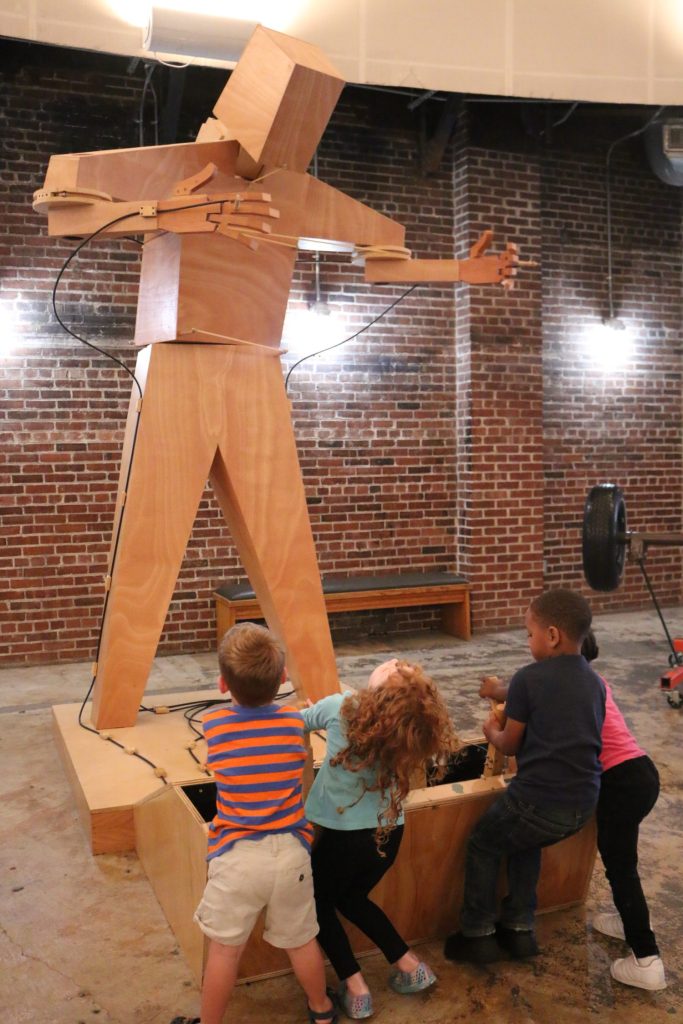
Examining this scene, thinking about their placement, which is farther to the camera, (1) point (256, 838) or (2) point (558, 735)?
(2) point (558, 735)

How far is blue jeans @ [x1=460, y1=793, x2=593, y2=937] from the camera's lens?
2379 mm

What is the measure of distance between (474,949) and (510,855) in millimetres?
245

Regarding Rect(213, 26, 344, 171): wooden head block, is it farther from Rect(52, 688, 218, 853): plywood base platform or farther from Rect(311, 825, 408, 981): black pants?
Rect(311, 825, 408, 981): black pants

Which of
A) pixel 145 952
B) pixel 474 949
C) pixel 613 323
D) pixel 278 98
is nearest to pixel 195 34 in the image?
pixel 278 98

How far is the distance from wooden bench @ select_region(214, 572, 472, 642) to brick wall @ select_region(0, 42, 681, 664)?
0.55 feet

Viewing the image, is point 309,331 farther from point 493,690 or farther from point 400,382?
point 493,690

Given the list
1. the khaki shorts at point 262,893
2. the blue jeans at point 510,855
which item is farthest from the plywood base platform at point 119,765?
the blue jeans at point 510,855

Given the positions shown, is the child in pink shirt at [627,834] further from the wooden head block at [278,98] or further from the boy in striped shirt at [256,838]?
the wooden head block at [278,98]

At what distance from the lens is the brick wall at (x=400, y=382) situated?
5.87 m

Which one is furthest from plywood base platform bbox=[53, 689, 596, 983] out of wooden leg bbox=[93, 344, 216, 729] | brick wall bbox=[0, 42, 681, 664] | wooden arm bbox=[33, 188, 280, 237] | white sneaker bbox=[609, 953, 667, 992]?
brick wall bbox=[0, 42, 681, 664]

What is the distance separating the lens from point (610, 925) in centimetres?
260

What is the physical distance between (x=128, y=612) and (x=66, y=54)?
3773 mm

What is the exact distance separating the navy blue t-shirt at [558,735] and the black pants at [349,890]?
37 centimetres

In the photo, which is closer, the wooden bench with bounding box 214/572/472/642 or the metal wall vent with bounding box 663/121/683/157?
the wooden bench with bounding box 214/572/472/642
